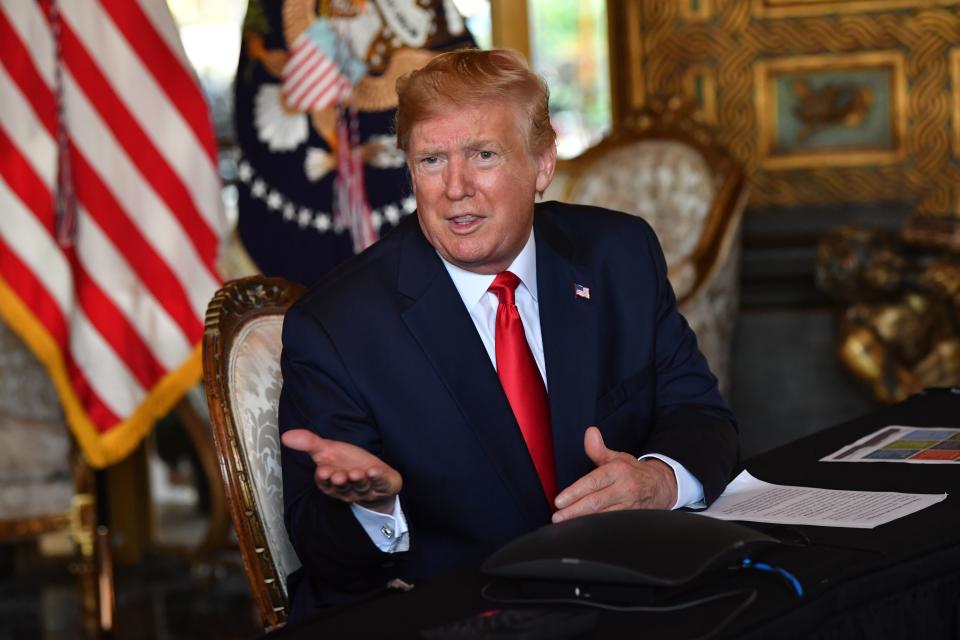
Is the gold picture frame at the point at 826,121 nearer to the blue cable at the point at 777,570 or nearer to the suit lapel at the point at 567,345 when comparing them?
the suit lapel at the point at 567,345

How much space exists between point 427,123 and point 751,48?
4.20 m

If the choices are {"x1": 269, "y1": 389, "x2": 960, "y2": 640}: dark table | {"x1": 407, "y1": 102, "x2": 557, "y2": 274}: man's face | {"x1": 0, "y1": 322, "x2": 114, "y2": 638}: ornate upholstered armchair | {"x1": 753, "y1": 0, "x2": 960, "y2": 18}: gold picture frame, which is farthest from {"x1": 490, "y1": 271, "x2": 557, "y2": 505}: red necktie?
{"x1": 753, "y1": 0, "x2": 960, "y2": 18}: gold picture frame

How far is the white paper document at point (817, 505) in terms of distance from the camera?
5.91ft

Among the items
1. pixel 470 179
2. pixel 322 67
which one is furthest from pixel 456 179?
pixel 322 67

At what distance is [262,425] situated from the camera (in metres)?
2.21

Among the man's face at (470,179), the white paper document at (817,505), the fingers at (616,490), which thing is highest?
the man's face at (470,179)

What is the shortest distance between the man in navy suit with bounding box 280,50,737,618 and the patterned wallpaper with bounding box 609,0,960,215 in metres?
3.71

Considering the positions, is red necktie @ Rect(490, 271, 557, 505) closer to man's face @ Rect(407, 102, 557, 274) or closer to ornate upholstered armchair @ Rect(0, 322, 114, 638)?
man's face @ Rect(407, 102, 557, 274)

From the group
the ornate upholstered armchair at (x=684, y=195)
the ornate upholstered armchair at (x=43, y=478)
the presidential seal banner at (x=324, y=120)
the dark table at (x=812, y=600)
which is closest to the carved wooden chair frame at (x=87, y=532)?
the ornate upholstered armchair at (x=43, y=478)

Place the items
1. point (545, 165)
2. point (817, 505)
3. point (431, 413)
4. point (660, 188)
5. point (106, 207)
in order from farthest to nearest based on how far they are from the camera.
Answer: point (660, 188), point (106, 207), point (545, 165), point (431, 413), point (817, 505)

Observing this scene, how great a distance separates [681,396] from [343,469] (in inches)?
35.3

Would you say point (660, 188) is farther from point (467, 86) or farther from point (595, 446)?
point (595, 446)

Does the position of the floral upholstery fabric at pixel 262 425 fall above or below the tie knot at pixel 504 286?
below

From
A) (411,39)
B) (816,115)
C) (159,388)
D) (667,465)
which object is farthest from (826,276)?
(667,465)
